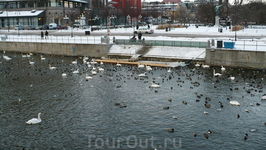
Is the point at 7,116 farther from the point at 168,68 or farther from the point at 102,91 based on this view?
the point at 168,68

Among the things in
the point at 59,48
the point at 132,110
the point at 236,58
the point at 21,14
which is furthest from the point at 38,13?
the point at 132,110

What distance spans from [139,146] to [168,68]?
20.3 meters

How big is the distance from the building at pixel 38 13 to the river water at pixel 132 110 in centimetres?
7450

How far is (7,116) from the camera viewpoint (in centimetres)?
1972

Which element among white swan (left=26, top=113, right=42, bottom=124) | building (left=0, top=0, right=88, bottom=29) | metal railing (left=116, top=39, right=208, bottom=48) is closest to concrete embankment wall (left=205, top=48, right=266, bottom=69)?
metal railing (left=116, top=39, right=208, bottom=48)

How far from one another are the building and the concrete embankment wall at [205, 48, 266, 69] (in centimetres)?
7326

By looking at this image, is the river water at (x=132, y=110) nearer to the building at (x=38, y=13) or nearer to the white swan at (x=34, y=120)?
the white swan at (x=34, y=120)

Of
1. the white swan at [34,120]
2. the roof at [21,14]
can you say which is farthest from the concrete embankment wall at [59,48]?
the roof at [21,14]

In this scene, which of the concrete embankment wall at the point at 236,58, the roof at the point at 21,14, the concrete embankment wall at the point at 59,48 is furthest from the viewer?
the roof at the point at 21,14

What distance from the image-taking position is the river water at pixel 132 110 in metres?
15.8

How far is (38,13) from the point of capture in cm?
10162

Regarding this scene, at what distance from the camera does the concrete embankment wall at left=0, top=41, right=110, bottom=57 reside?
4563cm

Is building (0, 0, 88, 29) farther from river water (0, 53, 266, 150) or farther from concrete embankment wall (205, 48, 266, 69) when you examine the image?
river water (0, 53, 266, 150)

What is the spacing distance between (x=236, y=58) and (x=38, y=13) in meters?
82.4
